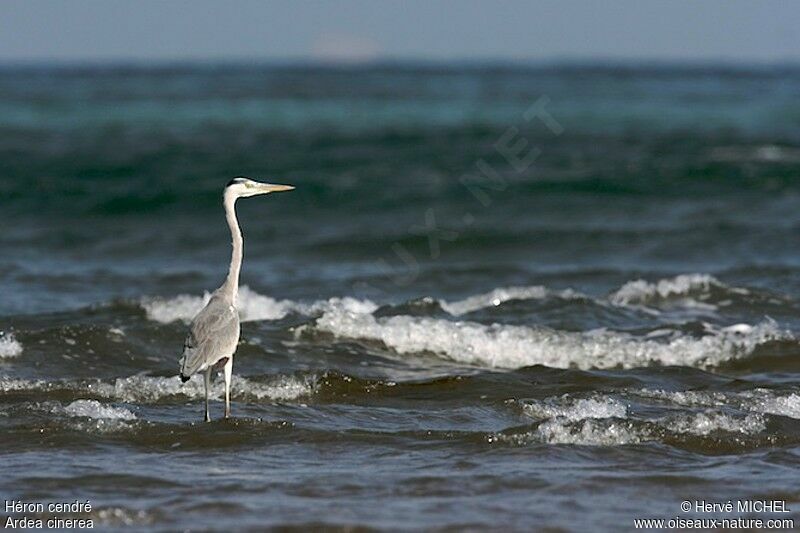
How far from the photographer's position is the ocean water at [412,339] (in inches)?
275

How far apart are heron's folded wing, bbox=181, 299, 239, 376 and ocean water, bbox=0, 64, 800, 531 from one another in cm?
38

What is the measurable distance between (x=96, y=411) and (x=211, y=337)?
2.73 feet

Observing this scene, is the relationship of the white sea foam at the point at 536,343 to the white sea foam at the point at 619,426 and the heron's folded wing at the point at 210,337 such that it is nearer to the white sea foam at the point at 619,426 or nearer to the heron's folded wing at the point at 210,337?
the white sea foam at the point at 619,426

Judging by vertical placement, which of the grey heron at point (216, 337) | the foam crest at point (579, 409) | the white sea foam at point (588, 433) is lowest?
the white sea foam at point (588, 433)

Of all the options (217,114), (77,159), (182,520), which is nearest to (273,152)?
(77,159)

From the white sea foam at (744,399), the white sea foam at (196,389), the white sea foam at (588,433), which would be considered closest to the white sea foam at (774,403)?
the white sea foam at (744,399)

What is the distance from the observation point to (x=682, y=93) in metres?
58.5

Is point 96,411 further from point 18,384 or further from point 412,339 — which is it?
point 412,339

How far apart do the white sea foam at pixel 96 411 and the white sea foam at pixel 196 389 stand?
0.46m

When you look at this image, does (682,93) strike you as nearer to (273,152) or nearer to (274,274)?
(273,152)

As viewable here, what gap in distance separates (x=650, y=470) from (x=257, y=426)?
2.29 m

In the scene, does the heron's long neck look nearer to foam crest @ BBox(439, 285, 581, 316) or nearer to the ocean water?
the ocean water

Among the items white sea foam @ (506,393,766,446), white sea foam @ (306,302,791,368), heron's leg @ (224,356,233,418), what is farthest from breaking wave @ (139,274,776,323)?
white sea foam @ (506,393,766,446)

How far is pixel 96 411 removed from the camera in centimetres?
841
